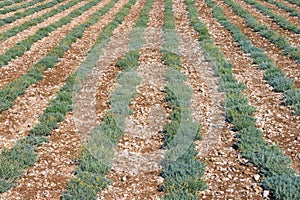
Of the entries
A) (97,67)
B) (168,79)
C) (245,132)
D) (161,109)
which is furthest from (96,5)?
(245,132)

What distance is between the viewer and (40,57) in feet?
57.5

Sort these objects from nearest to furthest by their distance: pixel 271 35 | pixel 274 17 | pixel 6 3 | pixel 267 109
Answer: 1. pixel 267 109
2. pixel 271 35
3. pixel 274 17
4. pixel 6 3

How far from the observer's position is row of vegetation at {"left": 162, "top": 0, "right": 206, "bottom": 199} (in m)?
8.25

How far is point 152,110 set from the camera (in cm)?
1219

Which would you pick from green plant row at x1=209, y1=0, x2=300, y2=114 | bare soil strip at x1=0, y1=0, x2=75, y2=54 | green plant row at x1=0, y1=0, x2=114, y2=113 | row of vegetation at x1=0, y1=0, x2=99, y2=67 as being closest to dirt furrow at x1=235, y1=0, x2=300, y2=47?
green plant row at x1=209, y1=0, x2=300, y2=114

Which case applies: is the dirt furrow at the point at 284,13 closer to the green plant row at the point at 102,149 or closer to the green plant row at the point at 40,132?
the green plant row at the point at 40,132

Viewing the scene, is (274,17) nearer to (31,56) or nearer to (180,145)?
(31,56)

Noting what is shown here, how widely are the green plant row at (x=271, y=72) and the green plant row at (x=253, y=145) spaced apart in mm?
1188

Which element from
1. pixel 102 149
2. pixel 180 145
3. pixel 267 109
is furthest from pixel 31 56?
pixel 267 109

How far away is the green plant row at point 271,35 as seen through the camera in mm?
16091

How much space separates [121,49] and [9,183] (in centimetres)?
1097

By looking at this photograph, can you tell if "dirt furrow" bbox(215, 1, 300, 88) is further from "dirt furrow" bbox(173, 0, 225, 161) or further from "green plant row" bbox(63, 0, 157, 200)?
"green plant row" bbox(63, 0, 157, 200)

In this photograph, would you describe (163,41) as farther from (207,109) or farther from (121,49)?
(207,109)

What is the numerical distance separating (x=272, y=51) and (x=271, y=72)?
3.07m
